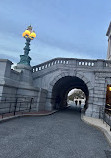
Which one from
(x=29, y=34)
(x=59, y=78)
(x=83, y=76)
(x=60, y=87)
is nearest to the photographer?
(x=83, y=76)

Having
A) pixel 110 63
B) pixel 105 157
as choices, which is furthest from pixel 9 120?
pixel 110 63

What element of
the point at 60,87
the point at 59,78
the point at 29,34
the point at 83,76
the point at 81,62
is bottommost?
the point at 60,87

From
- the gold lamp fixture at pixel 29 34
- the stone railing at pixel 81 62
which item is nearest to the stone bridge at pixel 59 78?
the stone railing at pixel 81 62

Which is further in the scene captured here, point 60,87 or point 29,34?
point 60,87

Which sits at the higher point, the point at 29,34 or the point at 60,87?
the point at 29,34

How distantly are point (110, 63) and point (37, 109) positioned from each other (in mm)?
7949

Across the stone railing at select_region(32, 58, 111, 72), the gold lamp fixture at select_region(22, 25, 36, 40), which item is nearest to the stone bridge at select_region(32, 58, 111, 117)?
the stone railing at select_region(32, 58, 111, 72)

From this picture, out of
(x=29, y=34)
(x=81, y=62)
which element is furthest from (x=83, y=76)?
(x=29, y=34)

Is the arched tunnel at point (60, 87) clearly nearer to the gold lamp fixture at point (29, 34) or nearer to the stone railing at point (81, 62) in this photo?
the stone railing at point (81, 62)

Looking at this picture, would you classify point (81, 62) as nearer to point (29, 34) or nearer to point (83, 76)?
point (83, 76)

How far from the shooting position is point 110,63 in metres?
13.7

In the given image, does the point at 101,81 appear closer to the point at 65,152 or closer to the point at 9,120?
the point at 9,120

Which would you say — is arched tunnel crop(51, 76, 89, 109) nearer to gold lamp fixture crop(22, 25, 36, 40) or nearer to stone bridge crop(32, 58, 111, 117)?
stone bridge crop(32, 58, 111, 117)

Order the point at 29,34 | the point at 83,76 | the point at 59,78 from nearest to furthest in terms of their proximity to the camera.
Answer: the point at 83,76, the point at 29,34, the point at 59,78
